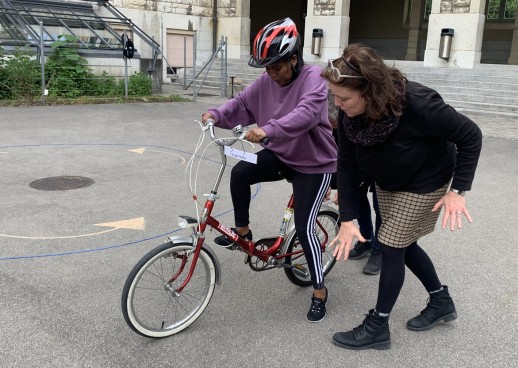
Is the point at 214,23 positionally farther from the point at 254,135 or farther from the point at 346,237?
the point at 346,237

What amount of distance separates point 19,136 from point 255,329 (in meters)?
7.43

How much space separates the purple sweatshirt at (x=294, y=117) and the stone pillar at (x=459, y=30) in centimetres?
1493

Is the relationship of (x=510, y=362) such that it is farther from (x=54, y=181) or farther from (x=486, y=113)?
(x=486, y=113)

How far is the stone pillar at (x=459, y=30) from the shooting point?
54.0ft

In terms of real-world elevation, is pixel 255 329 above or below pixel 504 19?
below

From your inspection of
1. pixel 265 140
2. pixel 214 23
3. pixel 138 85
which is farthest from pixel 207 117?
pixel 214 23

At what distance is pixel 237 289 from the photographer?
150 inches

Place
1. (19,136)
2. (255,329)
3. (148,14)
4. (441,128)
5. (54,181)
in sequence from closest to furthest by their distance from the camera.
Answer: (441,128)
(255,329)
(54,181)
(19,136)
(148,14)

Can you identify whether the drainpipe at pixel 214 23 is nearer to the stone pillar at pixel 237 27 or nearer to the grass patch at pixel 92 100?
the stone pillar at pixel 237 27

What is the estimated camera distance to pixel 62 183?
6.45m

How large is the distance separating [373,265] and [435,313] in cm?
90

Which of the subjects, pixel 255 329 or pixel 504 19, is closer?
pixel 255 329

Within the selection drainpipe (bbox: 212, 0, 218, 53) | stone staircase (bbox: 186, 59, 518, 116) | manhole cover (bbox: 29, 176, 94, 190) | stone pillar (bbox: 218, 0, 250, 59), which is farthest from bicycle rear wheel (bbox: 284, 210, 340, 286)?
drainpipe (bbox: 212, 0, 218, 53)

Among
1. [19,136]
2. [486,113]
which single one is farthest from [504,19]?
[19,136]
